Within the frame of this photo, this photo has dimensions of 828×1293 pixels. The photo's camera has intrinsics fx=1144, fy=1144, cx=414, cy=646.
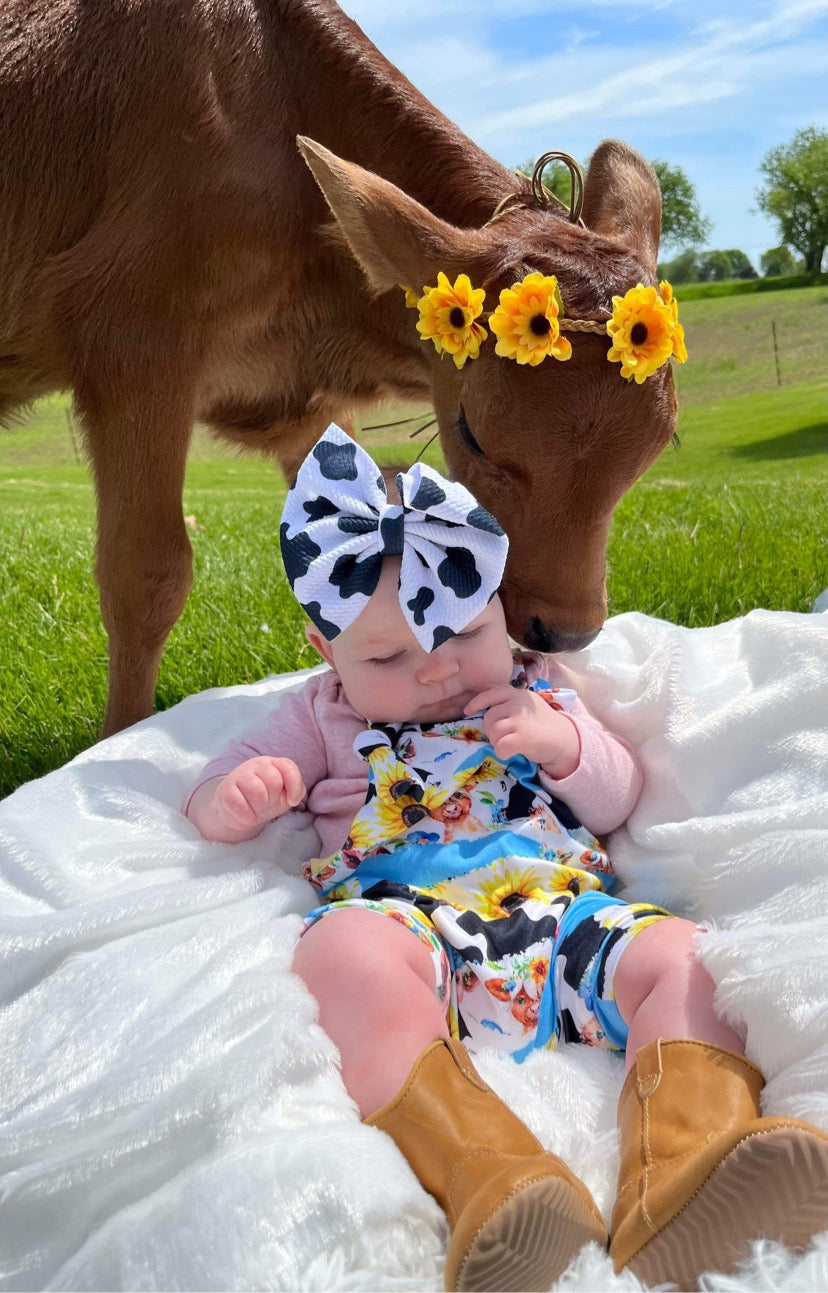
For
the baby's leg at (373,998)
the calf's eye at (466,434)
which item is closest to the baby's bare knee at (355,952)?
the baby's leg at (373,998)

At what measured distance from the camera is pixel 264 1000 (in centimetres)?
190

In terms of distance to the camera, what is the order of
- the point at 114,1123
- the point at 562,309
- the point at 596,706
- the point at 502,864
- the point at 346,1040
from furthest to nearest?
the point at 596,706 < the point at 562,309 < the point at 502,864 < the point at 346,1040 < the point at 114,1123

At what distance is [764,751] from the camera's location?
2.58 meters

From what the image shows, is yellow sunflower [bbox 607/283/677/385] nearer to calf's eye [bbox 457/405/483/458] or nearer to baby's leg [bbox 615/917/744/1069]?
calf's eye [bbox 457/405/483/458]

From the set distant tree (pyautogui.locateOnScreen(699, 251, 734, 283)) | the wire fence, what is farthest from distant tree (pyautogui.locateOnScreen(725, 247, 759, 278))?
the wire fence

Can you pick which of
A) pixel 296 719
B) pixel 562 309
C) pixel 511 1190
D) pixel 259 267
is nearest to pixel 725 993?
pixel 511 1190

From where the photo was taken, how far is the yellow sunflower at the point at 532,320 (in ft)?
8.57

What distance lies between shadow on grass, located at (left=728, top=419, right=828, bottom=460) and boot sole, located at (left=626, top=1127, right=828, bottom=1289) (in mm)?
27599

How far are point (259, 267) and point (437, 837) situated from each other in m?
1.73

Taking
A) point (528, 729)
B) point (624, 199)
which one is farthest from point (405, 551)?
point (624, 199)

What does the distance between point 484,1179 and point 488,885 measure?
77 centimetres

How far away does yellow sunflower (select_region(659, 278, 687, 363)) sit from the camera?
105 inches

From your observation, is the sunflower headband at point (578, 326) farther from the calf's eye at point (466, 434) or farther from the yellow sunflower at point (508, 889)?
the yellow sunflower at point (508, 889)

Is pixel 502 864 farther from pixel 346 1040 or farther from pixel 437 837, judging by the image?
pixel 346 1040
